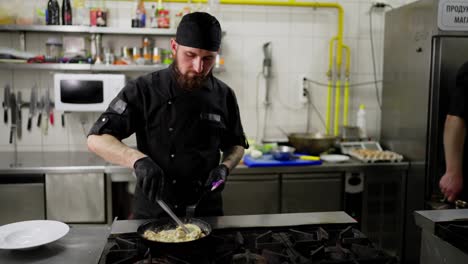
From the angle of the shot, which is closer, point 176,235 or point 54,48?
point 176,235

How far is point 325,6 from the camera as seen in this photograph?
3.77 m

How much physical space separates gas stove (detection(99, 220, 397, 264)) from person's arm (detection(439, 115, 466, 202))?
1.44 metres

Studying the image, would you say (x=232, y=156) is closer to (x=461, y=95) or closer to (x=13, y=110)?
(x=461, y=95)

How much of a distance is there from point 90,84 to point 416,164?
254 centimetres

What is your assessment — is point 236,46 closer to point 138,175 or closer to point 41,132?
point 41,132

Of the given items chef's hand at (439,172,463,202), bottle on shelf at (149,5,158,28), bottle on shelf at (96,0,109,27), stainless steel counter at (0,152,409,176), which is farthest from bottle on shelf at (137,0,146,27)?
chef's hand at (439,172,463,202)

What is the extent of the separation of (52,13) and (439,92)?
2.95 m

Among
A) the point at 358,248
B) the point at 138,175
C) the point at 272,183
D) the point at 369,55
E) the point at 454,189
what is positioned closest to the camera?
the point at 358,248

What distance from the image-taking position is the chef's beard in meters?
1.87

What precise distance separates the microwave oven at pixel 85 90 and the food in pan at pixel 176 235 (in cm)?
198

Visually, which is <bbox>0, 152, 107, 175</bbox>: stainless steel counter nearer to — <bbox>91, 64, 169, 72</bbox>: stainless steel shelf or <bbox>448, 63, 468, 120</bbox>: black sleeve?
<bbox>91, 64, 169, 72</bbox>: stainless steel shelf

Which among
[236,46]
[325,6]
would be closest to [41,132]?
[236,46]

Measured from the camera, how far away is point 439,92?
3.05 metres

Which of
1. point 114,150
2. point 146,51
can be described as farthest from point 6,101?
point 114,150
